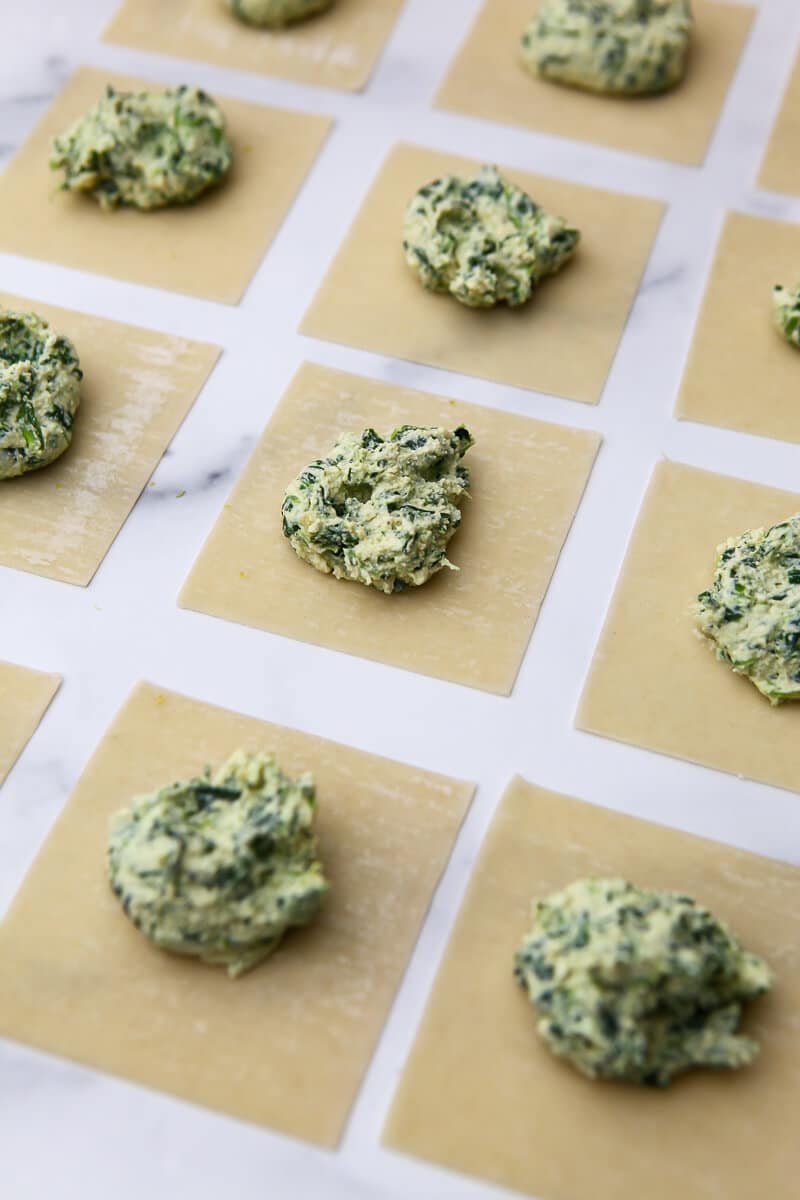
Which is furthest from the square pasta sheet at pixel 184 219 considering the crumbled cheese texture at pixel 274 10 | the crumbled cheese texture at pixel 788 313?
the crumbled cheese texture at pixel 788 313

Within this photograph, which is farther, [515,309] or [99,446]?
[515,309]

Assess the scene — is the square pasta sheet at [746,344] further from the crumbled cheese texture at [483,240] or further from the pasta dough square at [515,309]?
the crumbled cheese texture at [483,240]

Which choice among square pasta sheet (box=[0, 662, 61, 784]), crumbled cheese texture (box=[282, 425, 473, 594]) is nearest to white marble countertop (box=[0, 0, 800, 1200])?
square pasta sheet (box=[0, 662, 61, 784])

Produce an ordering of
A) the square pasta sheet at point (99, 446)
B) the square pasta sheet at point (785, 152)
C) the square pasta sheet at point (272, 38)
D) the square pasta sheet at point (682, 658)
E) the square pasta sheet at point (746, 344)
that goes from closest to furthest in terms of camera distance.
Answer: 1. the square pasta sheet at point (682, 658)
2. the square pasta sheet at point (99, 446)
3. the square pasta sheet at point (746, 344)
4. the square pasta sheet at point (785, 152)
5. the square pasta sheet at point (272, 38)

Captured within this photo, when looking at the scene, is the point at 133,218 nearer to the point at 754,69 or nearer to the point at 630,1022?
the point at 754,69

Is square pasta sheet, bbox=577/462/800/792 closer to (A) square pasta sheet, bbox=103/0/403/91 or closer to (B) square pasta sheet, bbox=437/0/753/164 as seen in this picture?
(B) square pasta sheet, bbox=437/0/753/164

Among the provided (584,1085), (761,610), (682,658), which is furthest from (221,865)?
(761,610)

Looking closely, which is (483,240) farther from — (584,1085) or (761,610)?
(584,1085)
